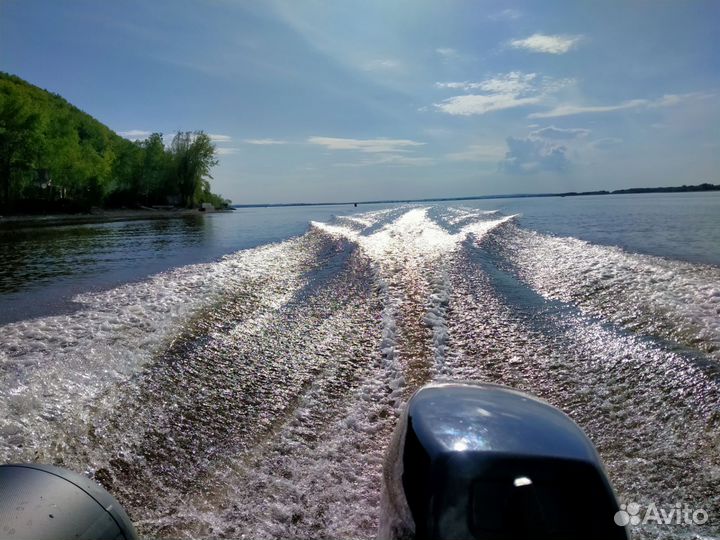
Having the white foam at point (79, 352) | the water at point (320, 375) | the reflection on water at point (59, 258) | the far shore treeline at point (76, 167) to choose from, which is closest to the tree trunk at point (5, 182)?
the far shore treeline at point (76, 167)

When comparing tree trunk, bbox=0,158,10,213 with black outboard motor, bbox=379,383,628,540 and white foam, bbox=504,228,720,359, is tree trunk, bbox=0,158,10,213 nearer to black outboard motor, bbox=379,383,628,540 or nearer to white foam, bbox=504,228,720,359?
white foam, bbox=504,228,720,359

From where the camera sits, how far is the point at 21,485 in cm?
165

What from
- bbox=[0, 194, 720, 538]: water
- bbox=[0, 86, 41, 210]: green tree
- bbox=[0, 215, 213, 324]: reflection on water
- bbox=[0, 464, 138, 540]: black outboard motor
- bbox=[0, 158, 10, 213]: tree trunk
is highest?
bbox=[0, 86, 41, 210]: green tree

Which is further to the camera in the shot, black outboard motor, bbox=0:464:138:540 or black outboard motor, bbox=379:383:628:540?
black outboard motor, bbox=0:464:138:540

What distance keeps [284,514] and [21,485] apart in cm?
143

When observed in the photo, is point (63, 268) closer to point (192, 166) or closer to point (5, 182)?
point (5, 182)

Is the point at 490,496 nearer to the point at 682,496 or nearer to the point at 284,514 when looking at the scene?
the point at 284,514

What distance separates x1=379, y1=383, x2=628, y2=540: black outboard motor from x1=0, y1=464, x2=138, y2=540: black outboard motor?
43.5 inches

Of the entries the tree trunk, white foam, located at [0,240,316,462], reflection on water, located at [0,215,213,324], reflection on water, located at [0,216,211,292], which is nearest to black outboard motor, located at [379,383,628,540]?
white foam, located at [0,240,316,462]

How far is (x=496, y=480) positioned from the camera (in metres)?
1.50

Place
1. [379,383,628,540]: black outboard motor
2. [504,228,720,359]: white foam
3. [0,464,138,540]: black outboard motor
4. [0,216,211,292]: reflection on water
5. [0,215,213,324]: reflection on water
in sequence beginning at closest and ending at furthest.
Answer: [379,383,628,540]: black outboard motor → [0,464,138,540]: black outboard motor → [504,228,720,359]: white foam → [0,215,213,324]: reflection on water → [0,216,211,292]: reflection on water

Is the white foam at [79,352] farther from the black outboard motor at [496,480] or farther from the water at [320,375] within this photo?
the black outboard motor at [496,480]

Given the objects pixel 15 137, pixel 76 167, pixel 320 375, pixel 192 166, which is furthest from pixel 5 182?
pixel 320 375

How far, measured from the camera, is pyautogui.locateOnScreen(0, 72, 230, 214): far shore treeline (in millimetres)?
39966
